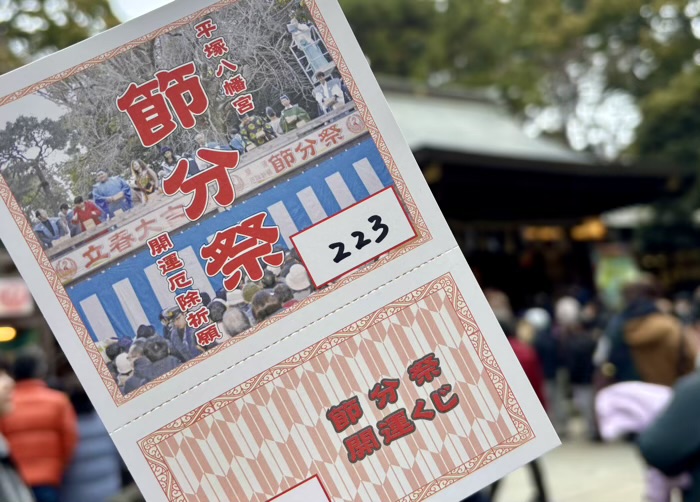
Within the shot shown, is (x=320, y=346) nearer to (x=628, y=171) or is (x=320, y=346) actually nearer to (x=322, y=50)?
(x=322, y=50)

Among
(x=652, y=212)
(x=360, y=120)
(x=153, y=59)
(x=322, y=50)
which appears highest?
(x=153, y=59)

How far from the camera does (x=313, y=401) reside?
60.5 inches

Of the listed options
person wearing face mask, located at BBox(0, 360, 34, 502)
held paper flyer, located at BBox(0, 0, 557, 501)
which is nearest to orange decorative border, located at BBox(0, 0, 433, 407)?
held paper flyer, located at BBox(0, 0, 557, 501)

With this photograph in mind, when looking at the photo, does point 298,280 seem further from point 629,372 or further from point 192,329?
point 629,372

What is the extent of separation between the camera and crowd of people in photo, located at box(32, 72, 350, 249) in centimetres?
150

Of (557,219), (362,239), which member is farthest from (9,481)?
(557,219)

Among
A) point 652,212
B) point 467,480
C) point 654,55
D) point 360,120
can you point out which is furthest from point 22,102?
point 652,212

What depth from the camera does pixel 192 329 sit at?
1510 mm

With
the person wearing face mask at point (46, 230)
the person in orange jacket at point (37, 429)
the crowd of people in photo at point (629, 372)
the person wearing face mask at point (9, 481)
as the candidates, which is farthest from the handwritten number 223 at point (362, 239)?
the person in orange jacket at point (37, 429)

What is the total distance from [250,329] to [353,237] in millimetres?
232

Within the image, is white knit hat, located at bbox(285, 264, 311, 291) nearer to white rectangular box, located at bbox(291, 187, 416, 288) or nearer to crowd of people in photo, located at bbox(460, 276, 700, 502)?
white rectangular box, located at bbox(291, 187, 416, 288)

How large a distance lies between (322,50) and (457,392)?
632 millimetres

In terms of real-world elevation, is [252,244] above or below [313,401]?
above

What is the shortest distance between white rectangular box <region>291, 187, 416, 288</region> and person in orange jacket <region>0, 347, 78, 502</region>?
12.1 ft
